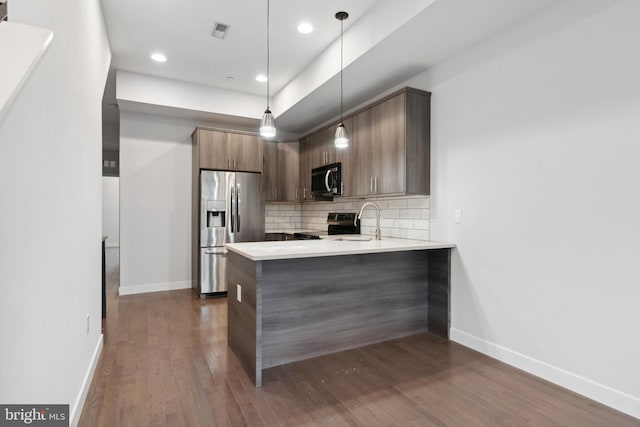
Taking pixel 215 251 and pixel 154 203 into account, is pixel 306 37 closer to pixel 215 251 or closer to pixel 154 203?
pixel 215 251

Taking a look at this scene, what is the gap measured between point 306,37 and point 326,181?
1.75 meters

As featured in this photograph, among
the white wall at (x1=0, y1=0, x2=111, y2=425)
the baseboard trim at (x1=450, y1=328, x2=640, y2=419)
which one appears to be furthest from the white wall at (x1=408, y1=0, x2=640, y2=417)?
the white wall at (x1=0, y1=0, x2=111, y2=425)

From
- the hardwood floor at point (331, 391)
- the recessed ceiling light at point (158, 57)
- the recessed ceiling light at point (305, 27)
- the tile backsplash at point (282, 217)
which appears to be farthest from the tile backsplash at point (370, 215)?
the recessed ceiling light at point (158, 57)

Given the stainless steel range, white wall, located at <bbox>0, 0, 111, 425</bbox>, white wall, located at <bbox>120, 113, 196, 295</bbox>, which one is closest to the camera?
white wall, located at <bbox>0, 0, 111, 425</bbox>

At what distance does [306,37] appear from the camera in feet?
11.0

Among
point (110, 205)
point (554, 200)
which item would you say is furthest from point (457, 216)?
point (110, 205)

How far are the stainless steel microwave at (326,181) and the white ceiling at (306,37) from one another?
0.84m

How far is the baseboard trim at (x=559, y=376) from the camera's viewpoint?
198cm

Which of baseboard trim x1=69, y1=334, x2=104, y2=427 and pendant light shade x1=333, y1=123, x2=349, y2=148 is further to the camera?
pendant light shade x1=333, y1=123, x2=349, y2=148

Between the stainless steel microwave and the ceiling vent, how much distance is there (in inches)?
75.1

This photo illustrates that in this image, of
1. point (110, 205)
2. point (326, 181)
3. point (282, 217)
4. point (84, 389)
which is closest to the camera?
point (84, 389)

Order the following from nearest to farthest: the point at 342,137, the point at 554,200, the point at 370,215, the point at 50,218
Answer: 1. the point at 50,218
2. the point at 554,200
3. the point at 342,137
4. the point at 370,215

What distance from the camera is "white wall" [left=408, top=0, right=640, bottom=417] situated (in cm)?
200

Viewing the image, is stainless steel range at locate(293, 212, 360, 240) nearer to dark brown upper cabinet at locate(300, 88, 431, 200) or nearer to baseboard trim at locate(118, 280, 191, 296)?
dark brown upper cabinet at locate(300, 88, 431, 200)
